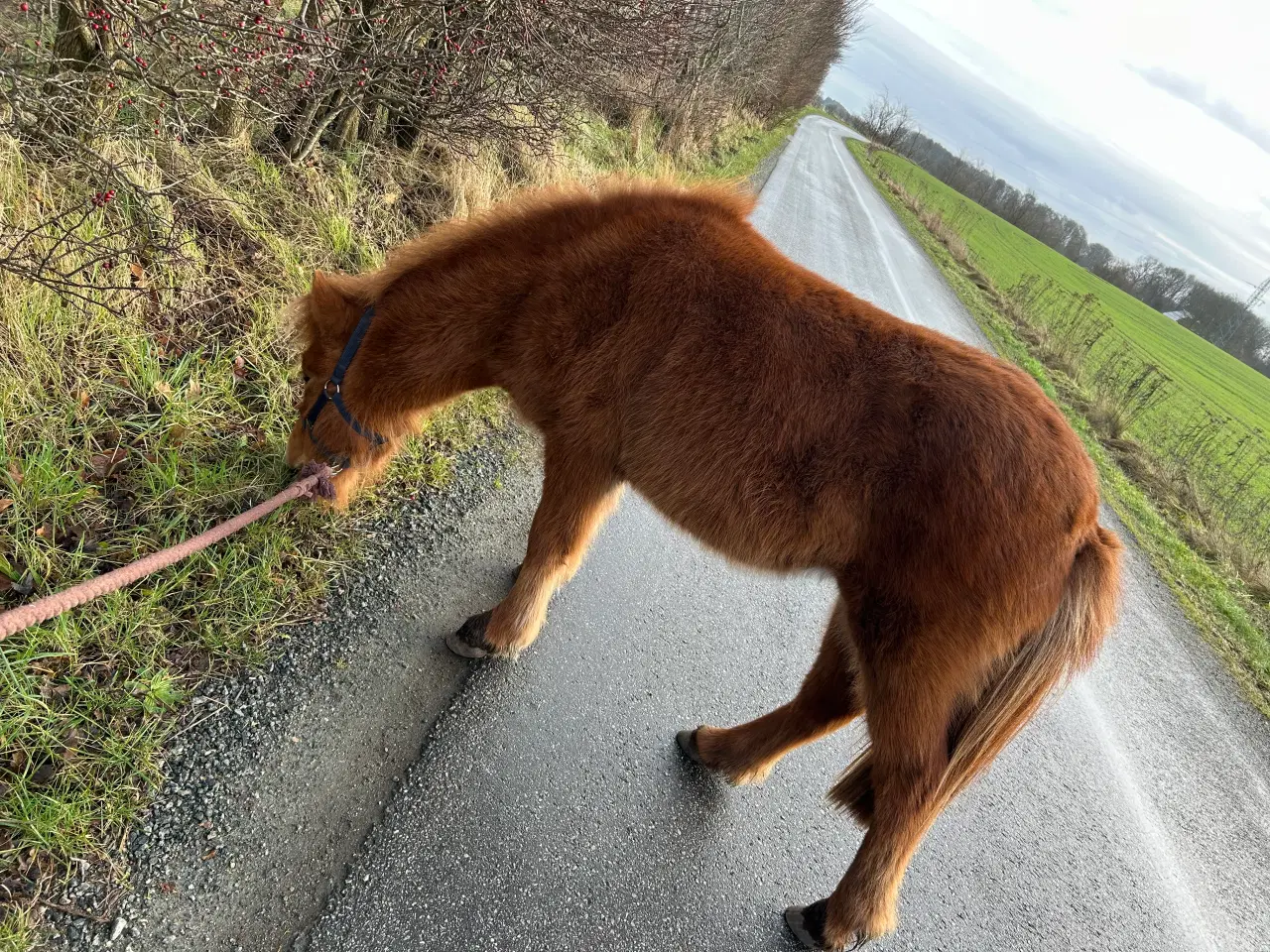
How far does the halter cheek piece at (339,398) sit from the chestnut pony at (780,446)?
13 mm

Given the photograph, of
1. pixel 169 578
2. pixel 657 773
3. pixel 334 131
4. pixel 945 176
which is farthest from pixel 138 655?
pixel 945 176

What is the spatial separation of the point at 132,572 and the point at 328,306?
54.9 inches

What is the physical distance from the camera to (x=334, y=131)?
472 cm

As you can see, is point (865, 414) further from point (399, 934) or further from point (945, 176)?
point (945, 176)

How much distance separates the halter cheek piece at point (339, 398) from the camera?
2.58m

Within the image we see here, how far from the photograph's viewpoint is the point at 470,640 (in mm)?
2621

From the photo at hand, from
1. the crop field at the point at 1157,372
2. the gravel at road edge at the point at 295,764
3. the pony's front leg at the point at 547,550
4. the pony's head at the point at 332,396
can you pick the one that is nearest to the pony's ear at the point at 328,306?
the pony's head at the point at 332,396

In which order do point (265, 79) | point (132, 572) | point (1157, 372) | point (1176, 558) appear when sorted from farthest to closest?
1. point (1157, 372)
2. point (1176, 558)
3. point (265, 79)
4. point (132, 572)

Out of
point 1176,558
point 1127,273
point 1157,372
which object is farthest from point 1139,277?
point 1176,558

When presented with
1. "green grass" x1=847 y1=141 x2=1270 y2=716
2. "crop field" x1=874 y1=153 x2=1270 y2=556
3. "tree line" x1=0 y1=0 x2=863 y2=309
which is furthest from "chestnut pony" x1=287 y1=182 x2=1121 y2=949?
"crop field" x1=874 y1=153 x2=1270 y2=556

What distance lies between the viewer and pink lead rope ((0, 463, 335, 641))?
133 cm

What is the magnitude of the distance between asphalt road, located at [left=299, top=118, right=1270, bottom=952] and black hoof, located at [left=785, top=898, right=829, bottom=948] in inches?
2.4

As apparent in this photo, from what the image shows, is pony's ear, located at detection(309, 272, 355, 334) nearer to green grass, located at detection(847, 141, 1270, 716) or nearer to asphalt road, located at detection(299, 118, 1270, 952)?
asphalt road, located at detection(299, 118, 1270, 952)

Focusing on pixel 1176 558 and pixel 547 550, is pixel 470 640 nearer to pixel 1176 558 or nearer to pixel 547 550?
pixel 547 550
